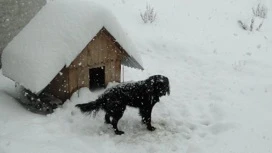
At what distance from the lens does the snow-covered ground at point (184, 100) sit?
667cm

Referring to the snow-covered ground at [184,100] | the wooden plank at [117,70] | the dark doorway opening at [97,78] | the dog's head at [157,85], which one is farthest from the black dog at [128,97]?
the dark doorway opening at [97,78]

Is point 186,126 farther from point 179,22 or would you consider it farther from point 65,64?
point 179,22

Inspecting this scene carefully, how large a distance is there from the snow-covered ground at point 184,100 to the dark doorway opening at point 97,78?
65cm

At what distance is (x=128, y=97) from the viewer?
7055 millimetres

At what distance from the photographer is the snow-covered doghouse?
740 cm

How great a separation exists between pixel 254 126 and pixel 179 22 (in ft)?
23.0

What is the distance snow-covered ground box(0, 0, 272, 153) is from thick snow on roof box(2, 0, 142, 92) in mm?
839

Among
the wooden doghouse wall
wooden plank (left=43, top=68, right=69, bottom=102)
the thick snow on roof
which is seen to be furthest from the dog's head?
wooden plank (left=43, top=68, right=69, bottom=102)

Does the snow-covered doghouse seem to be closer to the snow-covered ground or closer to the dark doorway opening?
the dark doorway opening

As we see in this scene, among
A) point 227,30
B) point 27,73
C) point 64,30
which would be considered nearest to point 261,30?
point 227,30

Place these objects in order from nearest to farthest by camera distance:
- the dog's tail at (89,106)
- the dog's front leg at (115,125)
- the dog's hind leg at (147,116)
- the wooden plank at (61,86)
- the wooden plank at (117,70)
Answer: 1. the dog's tail at (89,106)
2. the dog's front leg at (115,125)
3. the dog's hind leg at (147,116)
4. the wooden plank at (61,86)
5. the wooden plank at (117,70)

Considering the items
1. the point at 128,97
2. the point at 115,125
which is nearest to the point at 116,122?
the point at 115,125

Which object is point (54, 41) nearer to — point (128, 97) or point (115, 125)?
point (128, 97)

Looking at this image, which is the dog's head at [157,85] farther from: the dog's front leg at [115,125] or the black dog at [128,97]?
the dog's front leg at [115,125]
